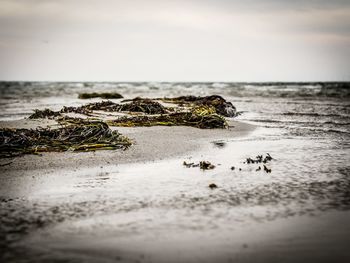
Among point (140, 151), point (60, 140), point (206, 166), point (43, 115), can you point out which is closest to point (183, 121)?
point (140, 151)

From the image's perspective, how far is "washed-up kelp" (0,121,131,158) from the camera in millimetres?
6254

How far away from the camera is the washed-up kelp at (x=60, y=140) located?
20.5 feet

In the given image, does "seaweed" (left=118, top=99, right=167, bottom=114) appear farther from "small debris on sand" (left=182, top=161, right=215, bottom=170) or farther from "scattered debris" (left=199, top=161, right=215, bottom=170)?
"scattered debris" (left=199, top=161, right=215, bottom=170)

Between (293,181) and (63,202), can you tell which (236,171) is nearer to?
(293,181)

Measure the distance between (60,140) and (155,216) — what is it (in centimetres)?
392

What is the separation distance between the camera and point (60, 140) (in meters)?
6.82

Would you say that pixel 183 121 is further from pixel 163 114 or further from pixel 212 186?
pixel 212 186

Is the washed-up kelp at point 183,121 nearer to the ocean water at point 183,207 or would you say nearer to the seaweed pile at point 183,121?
the seaweed pile at point 183,121

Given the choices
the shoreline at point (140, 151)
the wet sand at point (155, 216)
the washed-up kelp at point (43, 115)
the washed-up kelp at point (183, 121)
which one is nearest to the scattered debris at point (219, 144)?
the shoreline at point (140, 151)

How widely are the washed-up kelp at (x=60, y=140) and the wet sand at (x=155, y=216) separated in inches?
19.9

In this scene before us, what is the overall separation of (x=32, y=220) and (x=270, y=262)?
7.29 feet

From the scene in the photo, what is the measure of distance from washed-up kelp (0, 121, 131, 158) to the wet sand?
19.9 inches

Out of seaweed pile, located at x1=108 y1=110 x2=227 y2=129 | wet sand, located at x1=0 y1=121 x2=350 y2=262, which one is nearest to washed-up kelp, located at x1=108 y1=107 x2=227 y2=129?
seaweed pile, located at x1=108 y1=110 x2=227 y2=129

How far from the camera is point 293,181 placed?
4.77 meters
